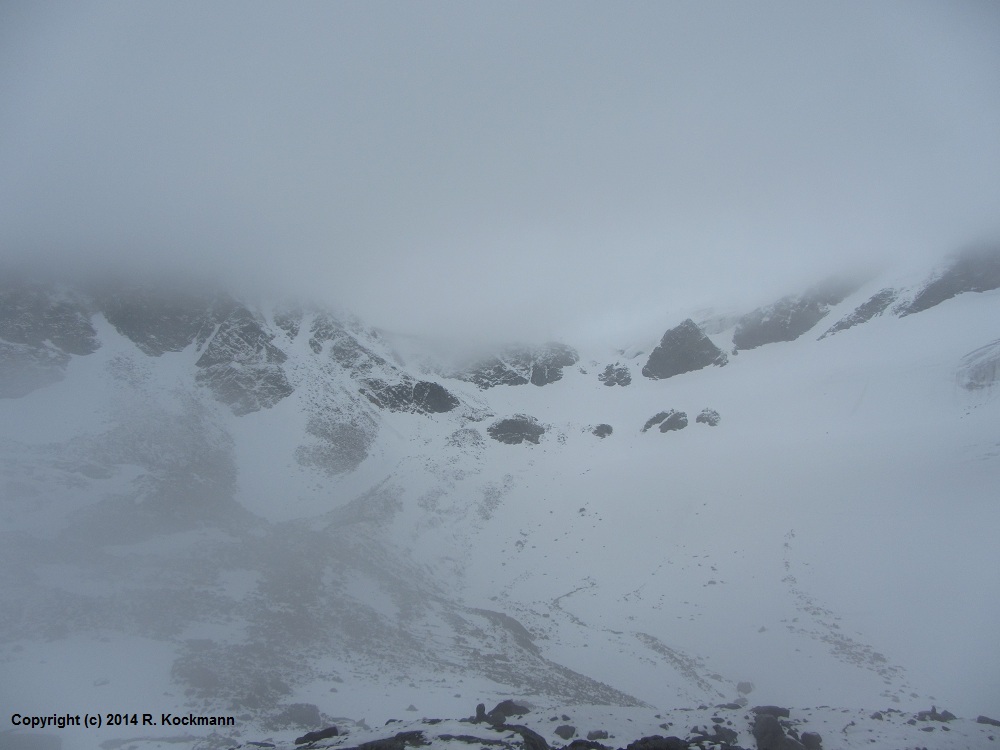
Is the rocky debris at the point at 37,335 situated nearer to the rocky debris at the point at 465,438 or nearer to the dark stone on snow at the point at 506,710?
the rocky debris at the point at 465,438

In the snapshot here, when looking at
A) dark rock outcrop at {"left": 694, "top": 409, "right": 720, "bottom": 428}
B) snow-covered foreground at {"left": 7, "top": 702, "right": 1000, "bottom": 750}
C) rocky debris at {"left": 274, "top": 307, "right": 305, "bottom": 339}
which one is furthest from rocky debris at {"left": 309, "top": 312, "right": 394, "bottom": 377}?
snow-covered foreground at {"left": 7, "top": 702, "right": 1000, "bottom": 750}

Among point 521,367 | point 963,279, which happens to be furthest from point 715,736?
point 963,279

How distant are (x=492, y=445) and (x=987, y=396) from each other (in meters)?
57.2

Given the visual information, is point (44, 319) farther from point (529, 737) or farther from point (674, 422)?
point (674, 422)

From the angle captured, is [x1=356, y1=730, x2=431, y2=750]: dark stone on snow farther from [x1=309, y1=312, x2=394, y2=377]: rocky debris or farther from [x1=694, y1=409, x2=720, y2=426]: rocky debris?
[x1=309, y1=312, x2=394, y2=377]: rocky debris

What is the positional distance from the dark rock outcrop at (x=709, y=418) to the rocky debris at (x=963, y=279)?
34.4 meters

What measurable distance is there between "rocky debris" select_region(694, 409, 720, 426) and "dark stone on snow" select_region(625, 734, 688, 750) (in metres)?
57.1

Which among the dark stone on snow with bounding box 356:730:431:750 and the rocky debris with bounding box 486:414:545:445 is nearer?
the dark stone on snow with bounding box 356:730:431:750

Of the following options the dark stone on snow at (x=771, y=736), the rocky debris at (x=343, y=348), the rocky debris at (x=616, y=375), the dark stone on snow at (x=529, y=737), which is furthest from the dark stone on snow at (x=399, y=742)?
the rocky debris at (x=616, y=375)

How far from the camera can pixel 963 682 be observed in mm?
28109

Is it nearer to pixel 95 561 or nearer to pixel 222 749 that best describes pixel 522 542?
pixel 222 749

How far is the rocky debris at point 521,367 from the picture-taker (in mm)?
93562

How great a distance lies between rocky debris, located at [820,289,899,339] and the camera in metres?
79.1

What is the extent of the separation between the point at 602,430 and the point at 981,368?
1751 inches
